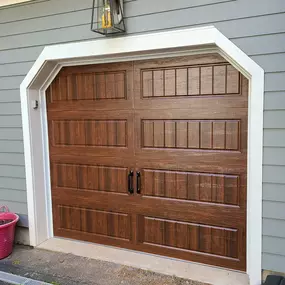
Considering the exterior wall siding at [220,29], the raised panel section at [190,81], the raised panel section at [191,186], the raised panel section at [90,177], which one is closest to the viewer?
the exterior wall siding at [220,29]

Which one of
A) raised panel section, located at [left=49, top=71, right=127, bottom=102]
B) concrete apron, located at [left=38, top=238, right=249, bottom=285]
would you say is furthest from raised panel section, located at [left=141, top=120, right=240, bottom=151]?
concrete apron, located at [left=38, top=238, right=249, bottom=285]

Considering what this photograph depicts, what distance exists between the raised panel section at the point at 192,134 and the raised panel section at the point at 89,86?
43 cm

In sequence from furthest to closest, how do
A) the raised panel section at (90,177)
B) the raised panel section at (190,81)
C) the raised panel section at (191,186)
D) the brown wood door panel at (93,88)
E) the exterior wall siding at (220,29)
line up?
the raised panel section at (90,177) < the brown wood door panel at (93,88) < the raised panel section at (191,186) < the raised panel section at (190,81) < the exterior wall siding at (220,29)

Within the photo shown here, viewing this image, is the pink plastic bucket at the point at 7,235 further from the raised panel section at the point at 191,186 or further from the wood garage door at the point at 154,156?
the raised panel section at the point at 191,186

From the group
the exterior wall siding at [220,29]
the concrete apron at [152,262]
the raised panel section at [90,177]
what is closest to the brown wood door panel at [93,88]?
the exterior wall siding at [220,29]

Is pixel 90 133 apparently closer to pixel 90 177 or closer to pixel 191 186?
pixel 90 177

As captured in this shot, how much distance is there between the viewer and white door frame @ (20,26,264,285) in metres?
2.25

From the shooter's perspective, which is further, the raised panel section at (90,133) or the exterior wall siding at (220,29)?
the raised panel section at (90,133)

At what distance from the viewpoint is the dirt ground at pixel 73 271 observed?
2594 millimetres

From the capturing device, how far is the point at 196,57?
254cm

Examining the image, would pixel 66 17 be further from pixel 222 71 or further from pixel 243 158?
pixel 243 158

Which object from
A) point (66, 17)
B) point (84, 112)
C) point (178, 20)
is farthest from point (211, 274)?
point (66, 17)

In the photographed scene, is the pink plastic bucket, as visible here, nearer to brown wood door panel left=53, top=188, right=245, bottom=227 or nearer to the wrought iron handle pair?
brown wood door panel left=53, top=188, right=245, bottom=227

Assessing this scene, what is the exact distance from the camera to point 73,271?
278 cm
